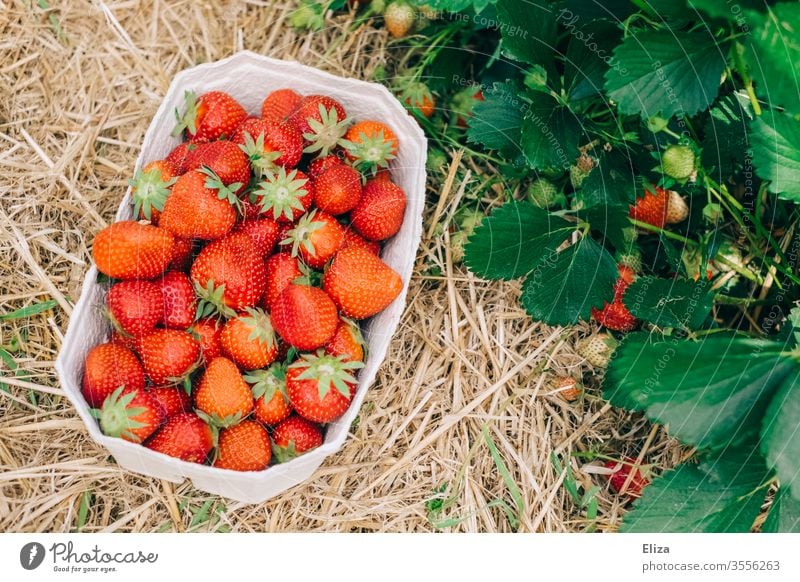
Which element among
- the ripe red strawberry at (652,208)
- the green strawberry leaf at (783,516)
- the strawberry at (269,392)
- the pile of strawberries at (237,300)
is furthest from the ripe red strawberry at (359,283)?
the green strawberry leaf at (783,516)

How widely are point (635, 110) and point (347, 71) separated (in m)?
0.46

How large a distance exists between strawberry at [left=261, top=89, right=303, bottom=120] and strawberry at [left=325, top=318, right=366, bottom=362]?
10.6 inches

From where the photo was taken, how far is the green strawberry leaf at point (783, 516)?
2.63 feet

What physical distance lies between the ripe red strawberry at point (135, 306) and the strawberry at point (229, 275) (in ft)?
0.15

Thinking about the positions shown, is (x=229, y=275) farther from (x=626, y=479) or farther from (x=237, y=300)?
(x=626, y=479)

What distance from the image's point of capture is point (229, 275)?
2.52 ft

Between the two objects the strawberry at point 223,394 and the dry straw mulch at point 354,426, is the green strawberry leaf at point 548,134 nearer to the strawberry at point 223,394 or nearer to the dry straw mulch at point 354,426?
the dry straw mulch at point 354,426

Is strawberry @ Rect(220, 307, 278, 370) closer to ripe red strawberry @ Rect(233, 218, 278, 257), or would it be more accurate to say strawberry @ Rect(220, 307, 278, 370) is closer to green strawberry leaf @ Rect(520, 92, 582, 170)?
ripe red strawberry @ Rect(233, 218, 278, 257)

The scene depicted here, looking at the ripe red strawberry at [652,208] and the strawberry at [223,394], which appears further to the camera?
the ripe red strawberry at [652,208]

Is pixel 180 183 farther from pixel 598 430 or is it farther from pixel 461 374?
pixel 598 430

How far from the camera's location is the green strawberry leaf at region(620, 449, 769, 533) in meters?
0.78
